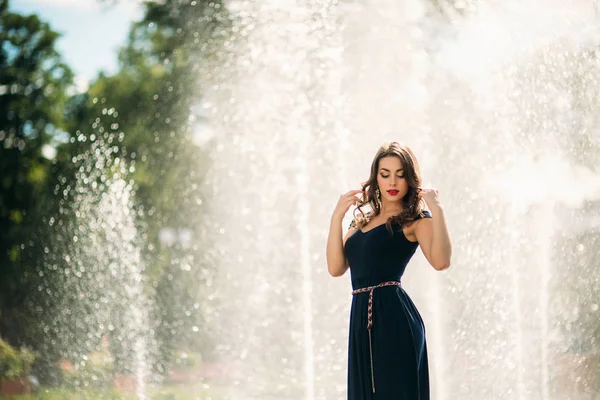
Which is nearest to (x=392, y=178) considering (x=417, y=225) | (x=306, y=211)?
(x=417, y=225)

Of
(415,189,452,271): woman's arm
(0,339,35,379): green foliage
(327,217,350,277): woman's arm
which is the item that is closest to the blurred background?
(0,339,35,379): green foliage

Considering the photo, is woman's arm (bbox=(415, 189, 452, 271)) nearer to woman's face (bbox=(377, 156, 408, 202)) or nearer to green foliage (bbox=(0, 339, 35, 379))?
woman's face (bbox=(377, 156, 408, 202))

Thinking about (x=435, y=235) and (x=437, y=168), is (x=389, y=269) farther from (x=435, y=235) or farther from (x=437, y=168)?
(x=437, y=168)

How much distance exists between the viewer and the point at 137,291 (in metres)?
8.45

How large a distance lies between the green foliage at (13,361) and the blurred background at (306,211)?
1cm

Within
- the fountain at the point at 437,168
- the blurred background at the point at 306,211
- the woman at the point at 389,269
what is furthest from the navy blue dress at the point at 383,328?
the fountain at the point at 437,168

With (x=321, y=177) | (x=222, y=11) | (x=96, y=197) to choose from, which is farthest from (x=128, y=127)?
(x=321, y=177)

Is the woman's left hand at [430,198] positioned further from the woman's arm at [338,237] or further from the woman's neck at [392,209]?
the woman's arm at [338,237]

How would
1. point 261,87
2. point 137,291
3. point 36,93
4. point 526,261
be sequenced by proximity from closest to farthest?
point 526,261 → point 261,87 → point 137,291 → point 36,93

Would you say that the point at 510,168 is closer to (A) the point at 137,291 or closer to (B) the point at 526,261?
(B) the point at 526,261

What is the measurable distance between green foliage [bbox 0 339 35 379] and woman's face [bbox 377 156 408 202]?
6415 millimetres

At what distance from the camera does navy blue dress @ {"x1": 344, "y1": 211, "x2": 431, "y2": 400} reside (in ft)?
9.84

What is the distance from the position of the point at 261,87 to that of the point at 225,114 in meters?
0.59

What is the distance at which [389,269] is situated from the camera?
309 cm
